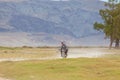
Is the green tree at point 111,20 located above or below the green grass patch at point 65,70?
above

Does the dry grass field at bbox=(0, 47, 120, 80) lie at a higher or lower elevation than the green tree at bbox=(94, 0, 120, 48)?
lower

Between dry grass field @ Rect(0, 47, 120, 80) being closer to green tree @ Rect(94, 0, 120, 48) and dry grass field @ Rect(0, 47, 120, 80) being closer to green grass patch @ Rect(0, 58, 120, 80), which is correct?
green grass patch @ Rect(0, 58, 120, 80)

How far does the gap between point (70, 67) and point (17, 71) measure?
4.32 meters

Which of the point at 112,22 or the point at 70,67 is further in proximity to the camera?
the point at 112,22

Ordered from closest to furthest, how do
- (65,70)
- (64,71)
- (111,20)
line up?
(64,71) → (65,70) → (111,20)

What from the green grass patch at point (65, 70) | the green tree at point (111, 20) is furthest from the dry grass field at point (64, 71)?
the green tree at point (111, 20)

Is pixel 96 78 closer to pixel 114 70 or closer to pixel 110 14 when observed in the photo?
pixel 114 70

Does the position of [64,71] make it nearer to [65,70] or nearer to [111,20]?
[65,70]

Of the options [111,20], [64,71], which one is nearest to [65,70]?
[64,71]

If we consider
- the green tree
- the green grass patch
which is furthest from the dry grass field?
the green tree

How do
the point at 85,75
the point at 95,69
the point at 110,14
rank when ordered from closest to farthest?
the point at 85,75 → the point at 95,69 → the point at 110,14

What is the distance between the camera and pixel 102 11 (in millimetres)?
141125

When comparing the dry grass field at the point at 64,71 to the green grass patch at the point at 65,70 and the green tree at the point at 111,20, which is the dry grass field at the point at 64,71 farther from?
the green tree at the point at 111,20

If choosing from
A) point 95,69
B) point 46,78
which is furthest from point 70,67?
point 46,78
